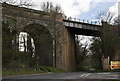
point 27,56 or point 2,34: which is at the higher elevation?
point 2,34

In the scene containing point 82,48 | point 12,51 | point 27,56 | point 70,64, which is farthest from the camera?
point 82,48

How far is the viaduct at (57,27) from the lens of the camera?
25.4m

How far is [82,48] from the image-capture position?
5800 centimetres

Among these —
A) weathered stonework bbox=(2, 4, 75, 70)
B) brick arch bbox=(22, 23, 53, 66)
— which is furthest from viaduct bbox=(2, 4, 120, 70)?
brick arch bbox=(22, 23, 53, 66)

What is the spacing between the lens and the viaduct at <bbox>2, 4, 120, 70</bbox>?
25408 mm

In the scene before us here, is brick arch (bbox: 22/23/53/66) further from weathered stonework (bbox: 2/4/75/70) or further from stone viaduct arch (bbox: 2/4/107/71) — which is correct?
weathered stonework (bbox: 2/4/75/70)

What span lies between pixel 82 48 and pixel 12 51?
30.9 metres

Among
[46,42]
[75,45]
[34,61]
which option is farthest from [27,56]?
[75,45]

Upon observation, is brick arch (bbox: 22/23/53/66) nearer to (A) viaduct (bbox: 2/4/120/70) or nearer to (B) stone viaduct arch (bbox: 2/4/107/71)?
(B) stone viaduct arch (bbox: 2/4/107/71)

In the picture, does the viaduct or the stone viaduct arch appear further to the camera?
the viaduct

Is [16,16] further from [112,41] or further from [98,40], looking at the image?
[98,40]

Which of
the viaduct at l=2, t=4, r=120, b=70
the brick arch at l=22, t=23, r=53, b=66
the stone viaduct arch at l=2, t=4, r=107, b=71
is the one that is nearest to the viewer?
the stone viaduct arch at l=2, t=4, r=107, b=71

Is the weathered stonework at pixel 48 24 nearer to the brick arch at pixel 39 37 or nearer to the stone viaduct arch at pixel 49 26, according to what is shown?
the stone viaduct arch at pixel 49 26

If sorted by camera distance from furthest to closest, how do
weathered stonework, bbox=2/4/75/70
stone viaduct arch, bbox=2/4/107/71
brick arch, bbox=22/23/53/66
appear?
1. brick arch, bbox=22/23/53/66
2. stone viaduct arch, bbox=2/4/107/71
3. weathered stonework, bbox=2/4/75/70
